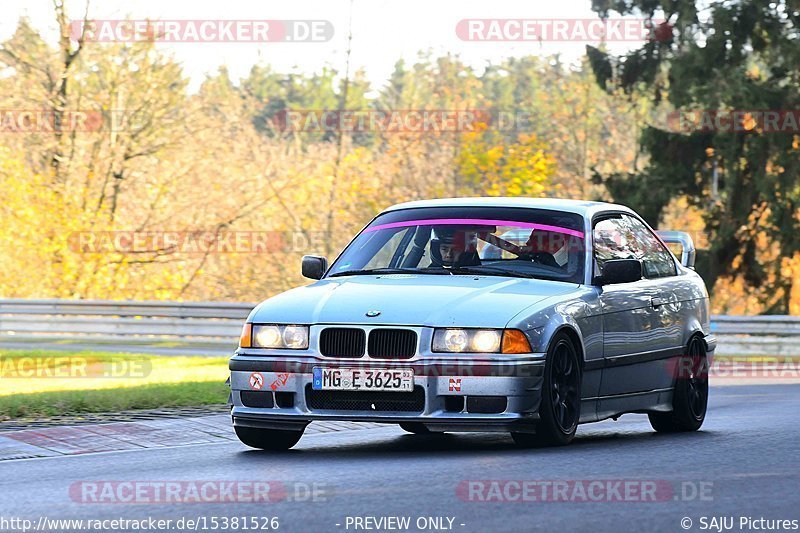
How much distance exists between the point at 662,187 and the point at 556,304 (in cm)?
2482

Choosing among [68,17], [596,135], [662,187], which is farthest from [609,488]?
[596,135]

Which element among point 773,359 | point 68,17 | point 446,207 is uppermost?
point 68,17

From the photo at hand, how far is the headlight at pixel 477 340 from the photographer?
8969mm

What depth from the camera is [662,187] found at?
3378 centimetres

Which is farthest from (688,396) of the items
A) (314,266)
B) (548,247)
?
(314,266)

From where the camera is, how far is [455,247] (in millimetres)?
10477

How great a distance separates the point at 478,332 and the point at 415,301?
46 centimetres

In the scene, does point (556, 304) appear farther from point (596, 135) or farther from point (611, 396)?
point (596, 135)

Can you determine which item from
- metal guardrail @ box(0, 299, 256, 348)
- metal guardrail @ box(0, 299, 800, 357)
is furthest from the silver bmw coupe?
metal guardrail @ box(0, 299, 256, 348)

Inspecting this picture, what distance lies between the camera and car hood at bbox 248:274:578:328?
9.05 m

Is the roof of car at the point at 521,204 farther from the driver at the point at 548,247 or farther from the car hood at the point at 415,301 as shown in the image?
the car hood at the point at 415,301

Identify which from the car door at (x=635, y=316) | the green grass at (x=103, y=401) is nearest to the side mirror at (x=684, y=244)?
the car door at (x=635, y=316)

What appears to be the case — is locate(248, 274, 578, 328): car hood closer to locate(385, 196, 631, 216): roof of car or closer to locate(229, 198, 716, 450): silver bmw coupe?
locate(229, 198, 716, 450): silver bmw coupe

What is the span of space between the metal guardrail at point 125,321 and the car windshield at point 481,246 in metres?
15.9
